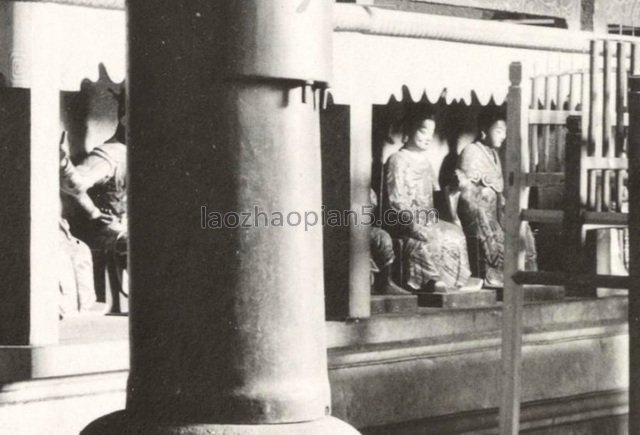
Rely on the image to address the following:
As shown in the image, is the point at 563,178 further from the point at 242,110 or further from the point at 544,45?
the point at 242,110

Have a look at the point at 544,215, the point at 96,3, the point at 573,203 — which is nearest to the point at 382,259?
the point at 544,215

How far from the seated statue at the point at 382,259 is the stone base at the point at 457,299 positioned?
0.08m

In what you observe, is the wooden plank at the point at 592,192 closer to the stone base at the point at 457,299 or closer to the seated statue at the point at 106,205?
the stone base at the point at 457,299

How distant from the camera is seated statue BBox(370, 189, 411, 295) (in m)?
5.37

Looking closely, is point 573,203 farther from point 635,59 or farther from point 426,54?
point 426,54

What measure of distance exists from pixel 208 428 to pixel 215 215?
0.35 meters

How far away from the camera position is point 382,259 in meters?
5.39

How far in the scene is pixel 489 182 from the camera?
19.1 ft

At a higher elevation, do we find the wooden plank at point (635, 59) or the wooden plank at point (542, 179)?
the wooden plank at point (635, 59)

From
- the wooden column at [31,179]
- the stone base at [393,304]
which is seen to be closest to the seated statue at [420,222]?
the stone base at [393,304]

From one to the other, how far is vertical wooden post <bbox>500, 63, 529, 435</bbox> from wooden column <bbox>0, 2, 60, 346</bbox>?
1.29m

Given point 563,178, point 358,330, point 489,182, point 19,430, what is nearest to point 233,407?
point 19,430

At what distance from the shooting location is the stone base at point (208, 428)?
2506mm

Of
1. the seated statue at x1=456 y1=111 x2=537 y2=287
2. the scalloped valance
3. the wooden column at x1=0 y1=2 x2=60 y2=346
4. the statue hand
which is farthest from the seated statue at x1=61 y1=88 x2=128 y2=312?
the seated statue at x1=456 y1=111 x2=537 y2=287
